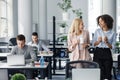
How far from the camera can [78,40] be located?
529 cm

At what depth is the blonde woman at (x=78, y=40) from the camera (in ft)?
17.1

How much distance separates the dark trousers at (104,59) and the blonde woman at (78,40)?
1.21 ft

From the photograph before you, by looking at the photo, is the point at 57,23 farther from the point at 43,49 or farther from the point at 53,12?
the point at 43,49

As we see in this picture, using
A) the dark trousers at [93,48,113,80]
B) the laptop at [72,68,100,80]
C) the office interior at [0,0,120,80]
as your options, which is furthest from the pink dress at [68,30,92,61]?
the office interior at [0,0,120,80]

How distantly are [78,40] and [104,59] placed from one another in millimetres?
571

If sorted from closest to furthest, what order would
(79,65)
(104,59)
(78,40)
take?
(79,65) < (104,59) < (78,40)

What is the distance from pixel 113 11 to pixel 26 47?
504cm

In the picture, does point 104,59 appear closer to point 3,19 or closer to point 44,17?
point 3,19

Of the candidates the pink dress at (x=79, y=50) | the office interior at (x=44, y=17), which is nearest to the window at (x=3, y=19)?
the office interior at (x=44, y=17)

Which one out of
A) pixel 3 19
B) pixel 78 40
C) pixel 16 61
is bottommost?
pixel 16 61

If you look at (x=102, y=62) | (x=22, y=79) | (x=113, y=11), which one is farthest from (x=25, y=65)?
(x=113, y=11)

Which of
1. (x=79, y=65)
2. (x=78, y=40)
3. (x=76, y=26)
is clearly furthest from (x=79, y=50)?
(x=79, y=65)

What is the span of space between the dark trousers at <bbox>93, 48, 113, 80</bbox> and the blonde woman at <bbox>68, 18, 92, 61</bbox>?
1.21ft

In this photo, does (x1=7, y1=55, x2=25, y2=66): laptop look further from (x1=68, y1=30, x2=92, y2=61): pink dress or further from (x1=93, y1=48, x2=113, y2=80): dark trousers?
(x1=93, y1=48, x2=113, y2=80): dark trousers
